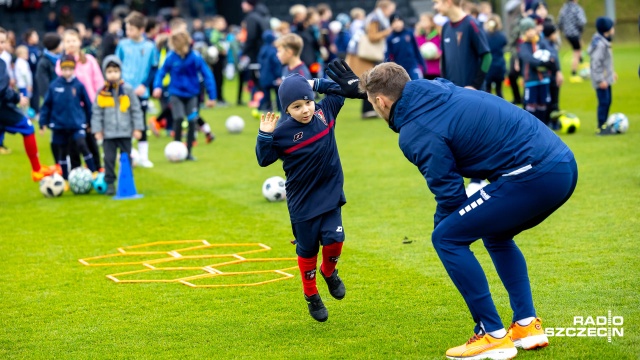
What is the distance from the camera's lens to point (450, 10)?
34.3ft

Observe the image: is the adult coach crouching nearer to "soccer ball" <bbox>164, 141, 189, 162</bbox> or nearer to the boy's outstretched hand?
the boy's outstretched hand

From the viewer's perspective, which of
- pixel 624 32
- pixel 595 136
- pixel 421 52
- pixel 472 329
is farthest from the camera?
pixel 624 32

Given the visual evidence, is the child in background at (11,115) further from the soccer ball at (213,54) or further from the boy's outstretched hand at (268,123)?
the soccer ball at (213,54)

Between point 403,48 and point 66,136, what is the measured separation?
326 inches

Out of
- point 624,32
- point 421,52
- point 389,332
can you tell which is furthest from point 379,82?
point 624,32

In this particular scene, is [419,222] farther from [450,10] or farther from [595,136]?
[595,136]

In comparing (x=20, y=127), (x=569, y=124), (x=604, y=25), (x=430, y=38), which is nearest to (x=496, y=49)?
(x=430, y=38)

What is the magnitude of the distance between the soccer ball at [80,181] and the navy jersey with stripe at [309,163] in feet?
23.3

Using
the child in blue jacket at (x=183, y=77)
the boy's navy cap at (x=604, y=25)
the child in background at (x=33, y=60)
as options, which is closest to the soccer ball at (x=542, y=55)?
the boy's navy cap at (x=604, y=25)

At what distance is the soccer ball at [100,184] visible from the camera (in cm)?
1320

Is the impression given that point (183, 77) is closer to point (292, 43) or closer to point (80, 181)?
point (80, 181)

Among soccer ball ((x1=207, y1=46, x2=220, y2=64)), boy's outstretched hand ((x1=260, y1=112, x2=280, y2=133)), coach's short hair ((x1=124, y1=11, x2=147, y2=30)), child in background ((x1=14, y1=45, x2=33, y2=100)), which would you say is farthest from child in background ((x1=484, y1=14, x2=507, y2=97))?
boy's outstretched hand ((x1=260, y1=112, x2=280, y2=133))

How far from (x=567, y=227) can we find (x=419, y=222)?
1.64m

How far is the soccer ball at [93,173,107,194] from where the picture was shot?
13.2 metres
